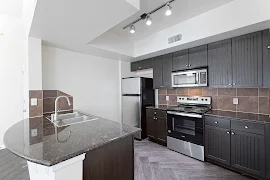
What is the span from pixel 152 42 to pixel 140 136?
247cm

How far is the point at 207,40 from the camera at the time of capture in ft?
8.40

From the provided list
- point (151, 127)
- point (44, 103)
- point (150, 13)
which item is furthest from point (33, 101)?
point (151, 127)

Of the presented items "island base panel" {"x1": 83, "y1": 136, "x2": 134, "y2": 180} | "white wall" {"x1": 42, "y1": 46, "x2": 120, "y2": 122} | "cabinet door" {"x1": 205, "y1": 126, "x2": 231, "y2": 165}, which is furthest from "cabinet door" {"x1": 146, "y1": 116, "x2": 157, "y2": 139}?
"island base panel" {"x1": 83, "y1": 136, "x2": 134, "y2": 180}

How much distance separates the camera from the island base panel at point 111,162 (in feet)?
3.81

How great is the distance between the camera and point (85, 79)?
345cm

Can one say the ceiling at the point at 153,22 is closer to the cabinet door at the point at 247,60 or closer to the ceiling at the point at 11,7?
the cabinet door at the point at 247,60

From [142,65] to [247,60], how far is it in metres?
2.47

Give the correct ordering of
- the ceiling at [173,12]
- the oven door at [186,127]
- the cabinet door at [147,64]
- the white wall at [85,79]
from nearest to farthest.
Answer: the ceiling at [173,12], the oven door at [186,127], the white wall at [85,79], the cabinet door at [147,64]

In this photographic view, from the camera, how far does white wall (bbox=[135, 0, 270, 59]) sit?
6.22 ft

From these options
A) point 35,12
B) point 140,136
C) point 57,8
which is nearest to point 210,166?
point 140,136

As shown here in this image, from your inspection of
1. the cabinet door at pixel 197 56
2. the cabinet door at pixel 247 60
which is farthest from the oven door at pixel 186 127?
the cabinet door at pixel 197 56

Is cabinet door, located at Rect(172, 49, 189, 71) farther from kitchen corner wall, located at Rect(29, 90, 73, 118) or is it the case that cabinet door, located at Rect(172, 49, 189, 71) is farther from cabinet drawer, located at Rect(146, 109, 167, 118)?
kitchen corner wall, located at Rect(29, 90, 73, 118)

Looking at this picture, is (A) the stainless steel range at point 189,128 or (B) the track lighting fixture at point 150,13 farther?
(A) the stainless steel range at point 189,128

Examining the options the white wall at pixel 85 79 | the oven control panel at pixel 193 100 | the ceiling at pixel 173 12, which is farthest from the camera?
the oven control panel at pixel 193 100
